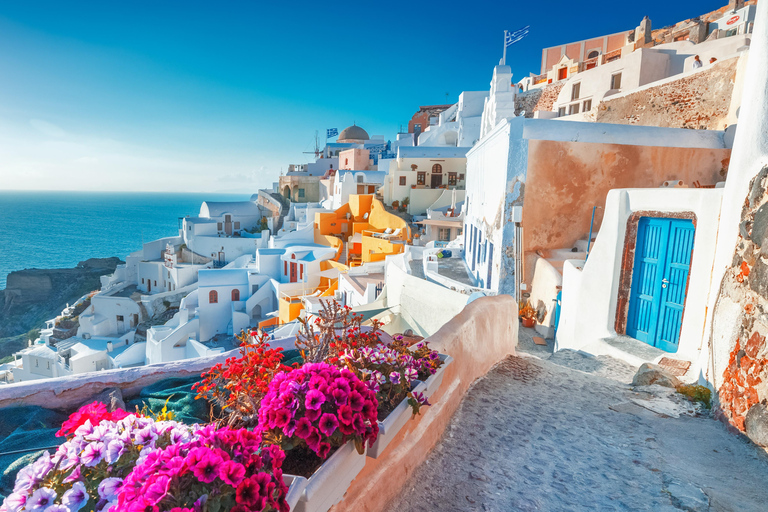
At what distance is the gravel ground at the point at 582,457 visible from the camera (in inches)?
Result: 113

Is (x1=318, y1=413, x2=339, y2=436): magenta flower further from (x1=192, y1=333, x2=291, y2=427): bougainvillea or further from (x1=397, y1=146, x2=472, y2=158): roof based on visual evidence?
(x1=397, y1=146, x2=472, y2=158): roof

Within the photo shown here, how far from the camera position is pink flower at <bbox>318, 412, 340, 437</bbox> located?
1993 millimetres

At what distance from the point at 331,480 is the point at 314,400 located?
1.18 ft

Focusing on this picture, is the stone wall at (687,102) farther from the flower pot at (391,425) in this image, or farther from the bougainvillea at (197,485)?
the bougainvillea at (197,485)

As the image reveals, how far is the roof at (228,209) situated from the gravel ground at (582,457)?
4548cm

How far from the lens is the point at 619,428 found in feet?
12.9

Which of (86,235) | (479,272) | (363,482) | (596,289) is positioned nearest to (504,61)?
(479,272)

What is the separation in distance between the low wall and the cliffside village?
199 centimetres

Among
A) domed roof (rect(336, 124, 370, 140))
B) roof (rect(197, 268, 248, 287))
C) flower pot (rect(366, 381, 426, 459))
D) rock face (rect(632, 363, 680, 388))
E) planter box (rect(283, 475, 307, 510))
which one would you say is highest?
domed roof (rect(336, 124, 370, 140))

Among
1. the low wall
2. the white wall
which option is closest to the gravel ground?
the low wall

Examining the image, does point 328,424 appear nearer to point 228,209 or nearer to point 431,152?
point 431,152

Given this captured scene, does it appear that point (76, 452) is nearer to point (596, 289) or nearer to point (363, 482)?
point (363, 482)

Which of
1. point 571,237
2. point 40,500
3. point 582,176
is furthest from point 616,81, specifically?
point 40,500

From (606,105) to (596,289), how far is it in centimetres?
1467
